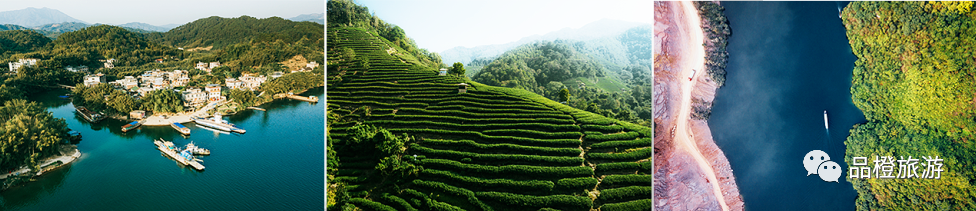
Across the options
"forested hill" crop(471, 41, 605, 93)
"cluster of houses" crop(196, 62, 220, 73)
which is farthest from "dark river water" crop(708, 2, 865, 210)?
"cluster of houses" crop(196, 62, 220, 73)

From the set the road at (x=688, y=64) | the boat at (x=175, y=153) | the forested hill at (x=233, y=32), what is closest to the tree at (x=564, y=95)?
the road at (x=688, y=64)

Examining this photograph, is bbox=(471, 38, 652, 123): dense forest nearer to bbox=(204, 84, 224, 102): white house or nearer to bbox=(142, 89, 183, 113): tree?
bbox=(204, 84, 224, 102): white house

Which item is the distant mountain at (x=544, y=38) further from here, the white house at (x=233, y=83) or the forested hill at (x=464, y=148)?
the white house at (x=233, y=83)

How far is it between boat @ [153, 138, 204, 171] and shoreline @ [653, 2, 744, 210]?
8.95m

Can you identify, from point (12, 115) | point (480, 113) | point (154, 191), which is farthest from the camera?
point (480, 113)

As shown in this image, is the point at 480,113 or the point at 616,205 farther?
the point at 480,113

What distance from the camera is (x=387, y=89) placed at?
23.2ft

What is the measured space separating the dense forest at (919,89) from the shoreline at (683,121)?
8.76 ft

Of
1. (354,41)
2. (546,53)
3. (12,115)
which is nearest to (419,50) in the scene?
(354,41)

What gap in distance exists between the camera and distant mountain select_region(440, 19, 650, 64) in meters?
6.64

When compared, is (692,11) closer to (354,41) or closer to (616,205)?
(616,205)

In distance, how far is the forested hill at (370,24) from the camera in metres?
7.29

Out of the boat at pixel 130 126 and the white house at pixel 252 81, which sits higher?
the white house at pixel 252 81

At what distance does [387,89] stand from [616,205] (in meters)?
4.82
